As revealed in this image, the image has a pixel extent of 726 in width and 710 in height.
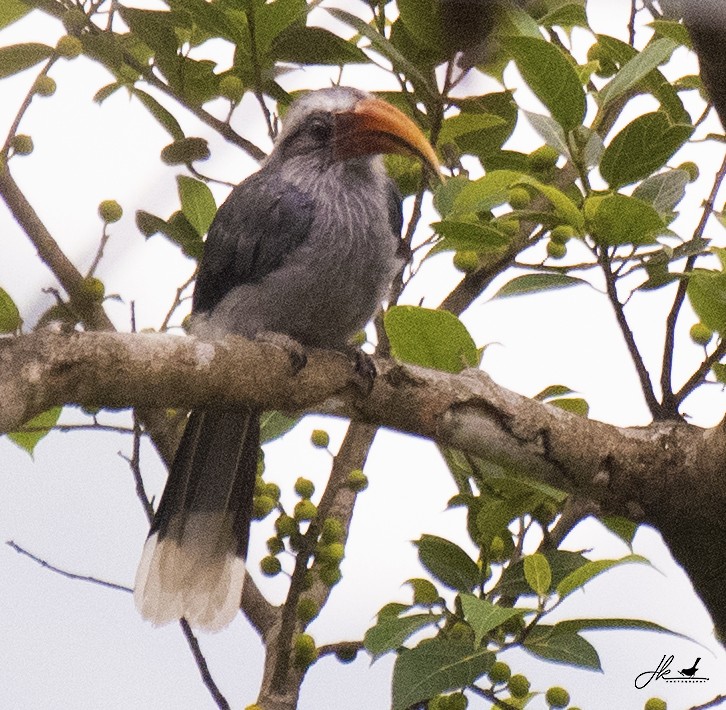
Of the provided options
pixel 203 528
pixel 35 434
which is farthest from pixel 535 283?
pixel 203 528

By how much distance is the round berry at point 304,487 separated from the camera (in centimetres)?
245

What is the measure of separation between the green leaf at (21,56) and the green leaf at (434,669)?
1.57 meters

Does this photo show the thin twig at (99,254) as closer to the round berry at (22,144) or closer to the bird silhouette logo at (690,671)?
the round berry at (22,144)

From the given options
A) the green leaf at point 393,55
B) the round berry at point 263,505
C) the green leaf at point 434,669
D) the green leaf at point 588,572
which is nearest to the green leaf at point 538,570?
the green leaf at point 588,572

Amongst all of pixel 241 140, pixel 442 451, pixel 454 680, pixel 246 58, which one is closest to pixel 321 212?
pixel 241 140

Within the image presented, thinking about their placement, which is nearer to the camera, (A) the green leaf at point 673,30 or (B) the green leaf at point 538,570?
(B) the green leaf at point 538,570

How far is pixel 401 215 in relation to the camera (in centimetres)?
299

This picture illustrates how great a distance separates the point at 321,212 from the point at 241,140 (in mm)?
266

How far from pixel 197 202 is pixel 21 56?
509mm

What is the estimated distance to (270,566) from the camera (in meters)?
2.38

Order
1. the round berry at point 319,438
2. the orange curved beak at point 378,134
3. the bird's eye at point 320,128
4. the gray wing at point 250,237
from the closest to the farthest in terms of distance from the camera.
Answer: the orange curved beak at point 378,134, the round berry at point 319,438, the gray wing at point 250,237, the bird's eye at point 320,128

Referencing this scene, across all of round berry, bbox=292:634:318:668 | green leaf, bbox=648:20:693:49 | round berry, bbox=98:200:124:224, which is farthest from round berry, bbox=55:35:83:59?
round berry, bbox=292:634:318:668

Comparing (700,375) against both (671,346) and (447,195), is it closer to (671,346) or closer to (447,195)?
(671,346)

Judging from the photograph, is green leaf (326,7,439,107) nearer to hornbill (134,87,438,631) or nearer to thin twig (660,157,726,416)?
hornbill (134,87,438,631)
